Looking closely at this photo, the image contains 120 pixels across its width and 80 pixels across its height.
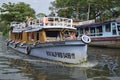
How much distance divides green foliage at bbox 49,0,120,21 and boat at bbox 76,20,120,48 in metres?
9.96

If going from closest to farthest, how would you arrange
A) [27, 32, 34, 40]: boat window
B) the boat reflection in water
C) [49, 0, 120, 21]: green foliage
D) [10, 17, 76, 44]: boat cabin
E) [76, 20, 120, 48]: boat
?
the boat reflection in water, [10, 17, 76, 44]: boat cabin, [27, 32, 34, 40]: boat window, [76, 20, 120, 48]: boat, [49, 0, 120, 21]: green foliage

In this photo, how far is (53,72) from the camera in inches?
642

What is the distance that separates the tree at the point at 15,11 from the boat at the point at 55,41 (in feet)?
140

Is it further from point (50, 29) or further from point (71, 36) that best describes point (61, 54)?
point (50, 29)

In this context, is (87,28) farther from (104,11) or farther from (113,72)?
(113,72)

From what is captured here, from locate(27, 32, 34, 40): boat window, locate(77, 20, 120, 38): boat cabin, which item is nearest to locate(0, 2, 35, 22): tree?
locate(77, 20, 120, 38): boat cabin

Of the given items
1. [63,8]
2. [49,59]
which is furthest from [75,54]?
[63,8]

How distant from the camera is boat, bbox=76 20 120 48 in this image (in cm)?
3488

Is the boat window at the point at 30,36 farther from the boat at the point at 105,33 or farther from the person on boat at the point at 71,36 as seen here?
the boat at the point at 105,33

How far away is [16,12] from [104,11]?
73.2 feet

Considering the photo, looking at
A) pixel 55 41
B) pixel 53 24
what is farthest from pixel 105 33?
pixel 55 41

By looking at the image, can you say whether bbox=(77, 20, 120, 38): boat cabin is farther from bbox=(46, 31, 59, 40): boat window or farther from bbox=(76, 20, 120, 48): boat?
bbox=(46, 31, 59, 40): boat window

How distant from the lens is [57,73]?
16.0 metres

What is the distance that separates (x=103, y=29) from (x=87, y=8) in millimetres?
24595
